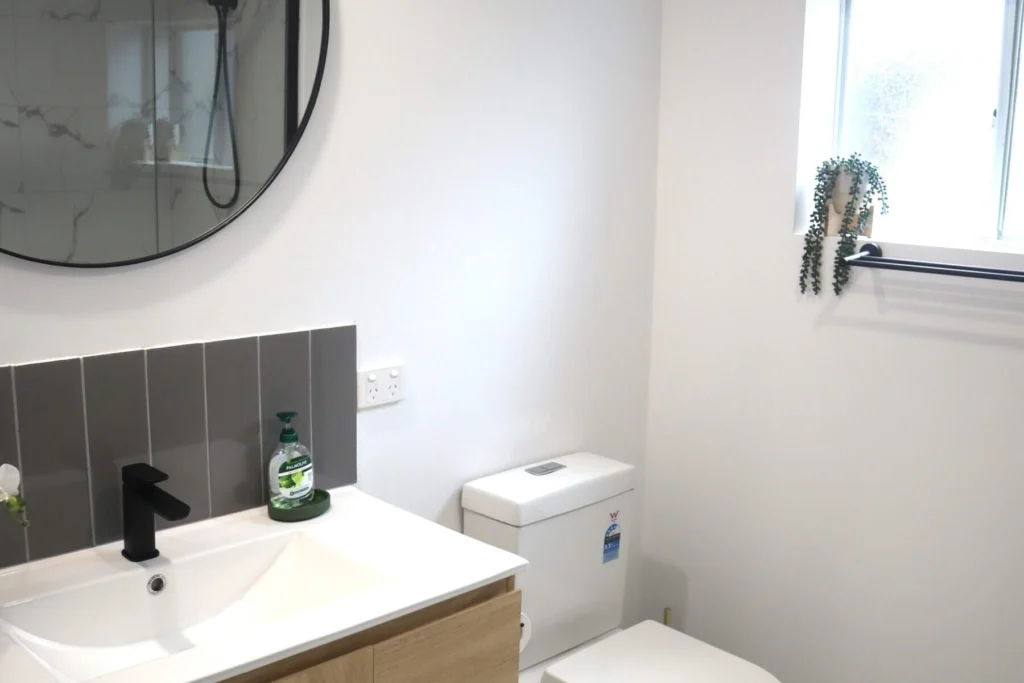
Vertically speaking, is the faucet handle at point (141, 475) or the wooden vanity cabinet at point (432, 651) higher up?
the faucet handle at point (141, 475)

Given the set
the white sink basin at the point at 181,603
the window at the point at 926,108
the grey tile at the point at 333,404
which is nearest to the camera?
the white sink basin at the point at 181,603

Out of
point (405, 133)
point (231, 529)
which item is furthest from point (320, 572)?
point (405, 133)

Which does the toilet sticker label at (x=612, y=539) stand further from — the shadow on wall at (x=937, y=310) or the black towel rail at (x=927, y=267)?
the black towel rail at (x=927, y=267)

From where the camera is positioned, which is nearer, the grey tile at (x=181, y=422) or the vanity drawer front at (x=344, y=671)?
the vanity drawer front at (x=344, y=671)

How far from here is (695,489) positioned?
8.60 ft

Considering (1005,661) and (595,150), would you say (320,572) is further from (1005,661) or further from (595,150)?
(1005,661)

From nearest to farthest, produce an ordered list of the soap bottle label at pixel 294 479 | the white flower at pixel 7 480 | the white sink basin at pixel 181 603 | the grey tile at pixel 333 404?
the white flower at pixel 7 480, the white sink basin at pixel 181 603, the soap bottle label at pixel 294 479, the grey tile at pixel 333 404

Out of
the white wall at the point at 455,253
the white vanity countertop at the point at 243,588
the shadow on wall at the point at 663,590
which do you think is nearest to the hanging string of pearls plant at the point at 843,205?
the white wall at the point at 455,253

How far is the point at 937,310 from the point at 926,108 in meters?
0.48

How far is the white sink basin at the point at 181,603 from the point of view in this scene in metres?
1.47

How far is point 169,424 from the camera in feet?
5.57

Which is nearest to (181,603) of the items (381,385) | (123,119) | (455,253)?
(381,385)

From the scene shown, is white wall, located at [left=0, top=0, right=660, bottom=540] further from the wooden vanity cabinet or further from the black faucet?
the wooden vanity cabinet

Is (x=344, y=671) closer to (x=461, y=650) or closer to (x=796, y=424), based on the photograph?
(x=461, y=650)
